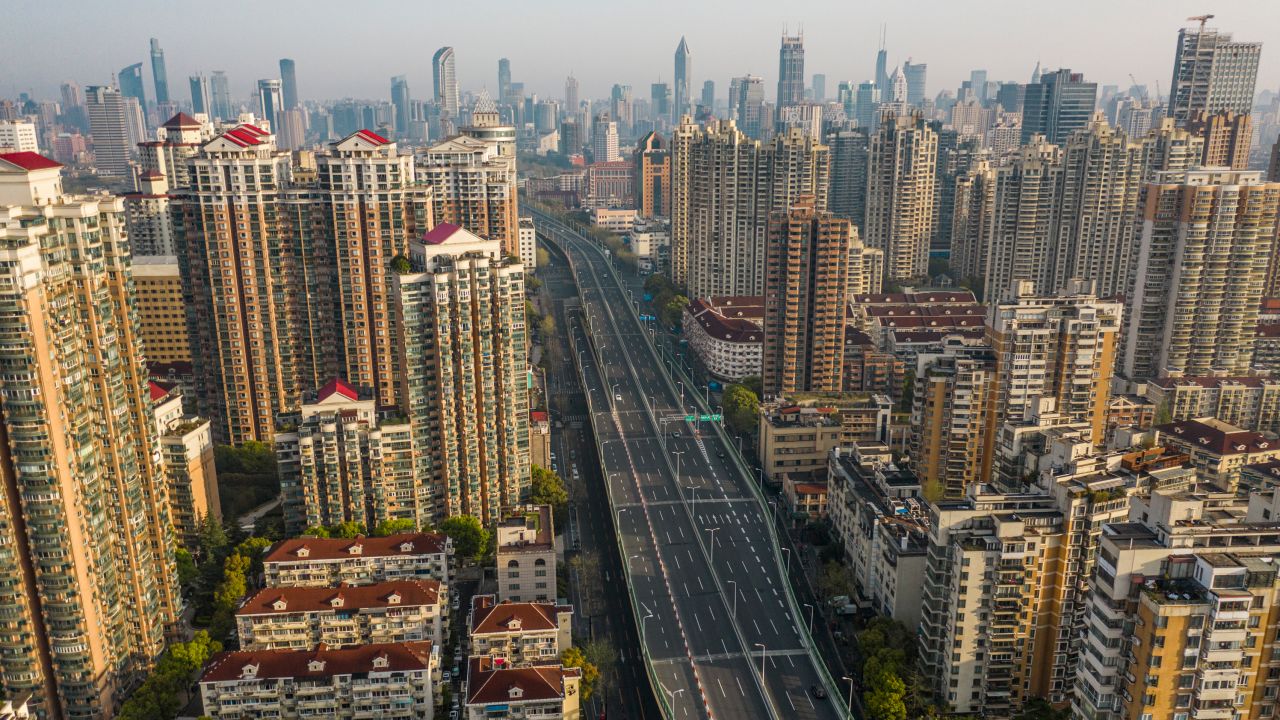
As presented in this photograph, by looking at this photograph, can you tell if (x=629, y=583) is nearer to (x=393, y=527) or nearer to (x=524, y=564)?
(x=524, y=564)

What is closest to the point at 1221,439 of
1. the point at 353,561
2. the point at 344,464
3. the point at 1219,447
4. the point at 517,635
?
the point at 1219,447

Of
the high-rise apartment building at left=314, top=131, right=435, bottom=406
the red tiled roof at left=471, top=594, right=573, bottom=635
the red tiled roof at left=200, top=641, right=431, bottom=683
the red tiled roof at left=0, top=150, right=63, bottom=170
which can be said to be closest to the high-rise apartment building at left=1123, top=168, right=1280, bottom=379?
the high-rise apartment building at left=314, top=131, right=435, bottom=406

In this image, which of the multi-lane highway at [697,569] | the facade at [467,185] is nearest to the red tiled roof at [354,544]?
the multi-lane highway at [697,569]

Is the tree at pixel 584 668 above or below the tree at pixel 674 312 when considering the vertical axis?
below

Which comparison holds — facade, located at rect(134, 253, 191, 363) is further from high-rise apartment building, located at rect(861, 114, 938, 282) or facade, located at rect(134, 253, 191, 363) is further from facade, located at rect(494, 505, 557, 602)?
high-rise apartment building, located at rect(861, 114, 938, 282)

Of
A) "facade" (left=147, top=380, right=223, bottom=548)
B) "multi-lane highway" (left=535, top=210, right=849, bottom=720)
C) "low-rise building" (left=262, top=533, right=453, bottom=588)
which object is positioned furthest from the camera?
"facade" (left=147, top=380, right=223, bottom=548)

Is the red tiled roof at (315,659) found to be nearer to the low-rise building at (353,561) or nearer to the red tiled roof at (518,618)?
→ the red tiled roof at (518,618)
